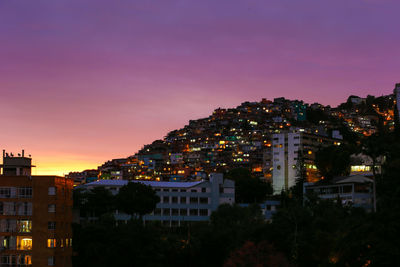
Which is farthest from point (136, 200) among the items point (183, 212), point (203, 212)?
point (203, 212)

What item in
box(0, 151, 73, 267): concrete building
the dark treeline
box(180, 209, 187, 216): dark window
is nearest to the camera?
box(0, 151, 73, 267): concrete building

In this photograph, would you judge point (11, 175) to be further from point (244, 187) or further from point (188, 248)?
point (244, 187)

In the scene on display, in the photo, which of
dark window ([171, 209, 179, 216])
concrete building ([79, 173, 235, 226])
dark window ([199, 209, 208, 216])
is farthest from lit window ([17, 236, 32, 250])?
dark window ([199, 209, 208, 216])

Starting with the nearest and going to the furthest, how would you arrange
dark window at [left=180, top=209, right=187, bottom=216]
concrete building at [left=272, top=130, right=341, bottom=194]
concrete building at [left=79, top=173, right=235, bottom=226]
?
concrete building at [left=79, top=173, right=235, bottom=226] < dark window at [left=180, top=209, right=187, bottom=216] < concrete building at [left=272, top=130, right=341, bottom=194]

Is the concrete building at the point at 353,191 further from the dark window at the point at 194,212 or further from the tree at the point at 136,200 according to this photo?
the tree at the point at 136,200

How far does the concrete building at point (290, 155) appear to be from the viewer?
520 ft

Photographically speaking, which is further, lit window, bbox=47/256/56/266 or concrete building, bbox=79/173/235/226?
concrete building, bbox=79/173/235/226

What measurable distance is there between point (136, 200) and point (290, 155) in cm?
7121

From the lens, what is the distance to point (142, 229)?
273 ft

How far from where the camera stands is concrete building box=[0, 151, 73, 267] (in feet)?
232

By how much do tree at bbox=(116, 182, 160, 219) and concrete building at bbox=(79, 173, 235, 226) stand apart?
848 cm

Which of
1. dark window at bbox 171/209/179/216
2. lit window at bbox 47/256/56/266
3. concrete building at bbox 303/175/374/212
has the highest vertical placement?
concrete building at bbox 303/175/374/212

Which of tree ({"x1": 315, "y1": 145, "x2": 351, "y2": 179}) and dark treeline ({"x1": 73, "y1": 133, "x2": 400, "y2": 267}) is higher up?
tree ({"x1": 315, "y1": 145, "x2": 351, "y2": 179})

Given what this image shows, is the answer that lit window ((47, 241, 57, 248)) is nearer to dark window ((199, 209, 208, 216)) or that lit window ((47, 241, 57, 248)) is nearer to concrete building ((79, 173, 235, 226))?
concrete building ((79, 173, 235, 226))
